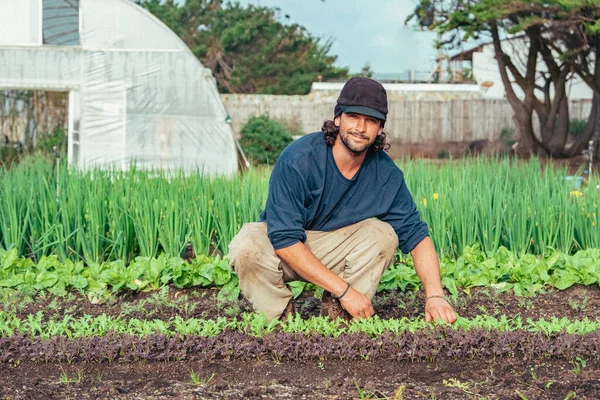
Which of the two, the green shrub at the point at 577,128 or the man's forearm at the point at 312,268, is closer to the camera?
the man's forearm at the point at 312,268

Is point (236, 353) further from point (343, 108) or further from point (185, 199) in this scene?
point (185, 199)

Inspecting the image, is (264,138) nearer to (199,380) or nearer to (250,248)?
(250,248)

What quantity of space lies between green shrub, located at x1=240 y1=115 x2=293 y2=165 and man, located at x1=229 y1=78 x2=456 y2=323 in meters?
13.8

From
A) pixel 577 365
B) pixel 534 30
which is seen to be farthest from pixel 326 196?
pixel 534 30

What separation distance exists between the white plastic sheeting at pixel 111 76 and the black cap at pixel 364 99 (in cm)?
900

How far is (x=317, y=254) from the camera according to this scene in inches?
142

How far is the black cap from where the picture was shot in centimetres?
322


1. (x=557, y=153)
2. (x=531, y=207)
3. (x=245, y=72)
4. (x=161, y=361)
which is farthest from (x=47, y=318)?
(x=245, y=72)

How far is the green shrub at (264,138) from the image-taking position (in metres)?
17.5

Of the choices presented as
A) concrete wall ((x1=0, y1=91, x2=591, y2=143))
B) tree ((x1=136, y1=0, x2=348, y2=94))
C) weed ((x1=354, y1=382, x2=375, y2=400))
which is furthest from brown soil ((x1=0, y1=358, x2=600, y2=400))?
tree ((x1=136, y1=0, x2=348, y2=94))

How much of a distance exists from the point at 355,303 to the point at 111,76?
31.4ft

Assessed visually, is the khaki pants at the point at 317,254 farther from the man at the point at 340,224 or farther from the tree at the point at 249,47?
the tree at the point at 249,47

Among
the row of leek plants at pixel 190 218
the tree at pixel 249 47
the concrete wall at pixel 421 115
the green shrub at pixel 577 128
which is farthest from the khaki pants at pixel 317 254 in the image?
the tree at pixel 249 47

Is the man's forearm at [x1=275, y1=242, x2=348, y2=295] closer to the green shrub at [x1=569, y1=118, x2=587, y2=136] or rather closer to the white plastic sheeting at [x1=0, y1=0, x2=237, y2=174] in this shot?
the white plastic sheeting at [x1=0, y1=0, x2=237, y2=174]
